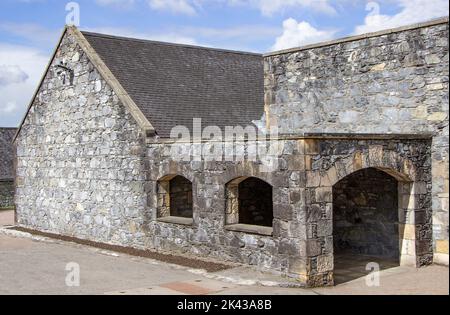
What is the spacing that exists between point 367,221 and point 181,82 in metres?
6.77

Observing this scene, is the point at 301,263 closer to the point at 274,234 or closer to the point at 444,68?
the point at 274,234

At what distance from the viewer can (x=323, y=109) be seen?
12.0 metres

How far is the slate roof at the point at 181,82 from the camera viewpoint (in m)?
14.0

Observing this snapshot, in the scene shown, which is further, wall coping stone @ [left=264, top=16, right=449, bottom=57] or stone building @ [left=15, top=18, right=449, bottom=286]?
wall coping stone @ [left=264, top=16, right=449, bottom=57]

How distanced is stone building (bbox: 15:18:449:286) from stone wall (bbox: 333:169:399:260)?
0.03 m

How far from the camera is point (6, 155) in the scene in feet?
99.8

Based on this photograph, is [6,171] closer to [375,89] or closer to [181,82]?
[181,82]

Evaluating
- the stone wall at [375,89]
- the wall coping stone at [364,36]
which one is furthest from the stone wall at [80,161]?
the wall coping stone at [364,36]

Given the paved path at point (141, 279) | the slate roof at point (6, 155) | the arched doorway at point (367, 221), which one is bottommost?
the paved path at point (141, 279)

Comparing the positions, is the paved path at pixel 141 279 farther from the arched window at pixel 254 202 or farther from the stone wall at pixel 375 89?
the arched window at pixel 254 202

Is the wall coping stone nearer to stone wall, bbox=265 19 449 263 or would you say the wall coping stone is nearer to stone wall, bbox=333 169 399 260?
stone wall, bbox=265 19 449 263

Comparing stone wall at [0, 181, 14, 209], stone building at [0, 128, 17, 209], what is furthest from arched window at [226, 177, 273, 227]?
stone wall at [0, 181, 14, 209]

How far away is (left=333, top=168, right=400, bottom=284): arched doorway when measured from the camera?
37.7ft

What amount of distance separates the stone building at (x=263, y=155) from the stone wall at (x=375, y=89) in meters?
0.02
